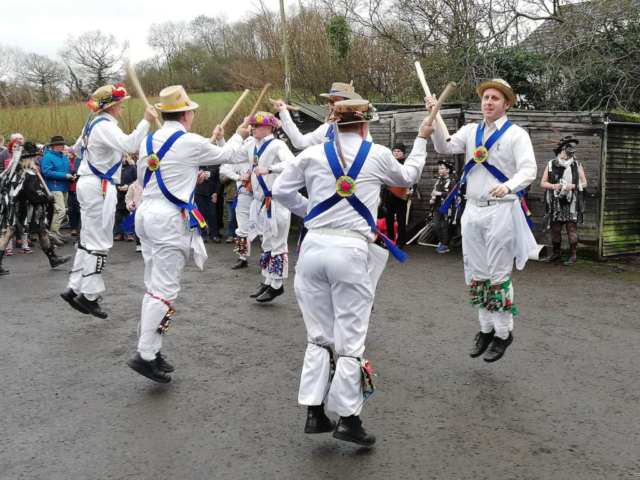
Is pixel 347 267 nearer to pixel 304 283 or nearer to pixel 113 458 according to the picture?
pixel 304 283

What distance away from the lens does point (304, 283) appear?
3941 millimetres

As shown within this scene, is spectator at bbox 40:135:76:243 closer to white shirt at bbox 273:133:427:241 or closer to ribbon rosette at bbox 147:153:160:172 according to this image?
ribbon rosette at bbox 147:153:160:172

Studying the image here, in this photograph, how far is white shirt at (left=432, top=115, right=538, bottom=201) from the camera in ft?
16.6

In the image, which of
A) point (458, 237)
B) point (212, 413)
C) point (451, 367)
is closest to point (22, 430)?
point (212, 413)

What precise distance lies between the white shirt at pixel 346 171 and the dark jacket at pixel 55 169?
10.2 metres

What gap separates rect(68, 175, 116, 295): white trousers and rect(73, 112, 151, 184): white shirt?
0.16 m

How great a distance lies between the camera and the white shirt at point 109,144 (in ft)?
20.0

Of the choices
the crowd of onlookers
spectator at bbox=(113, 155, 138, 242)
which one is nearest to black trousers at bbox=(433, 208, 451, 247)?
the crowd of onlookers

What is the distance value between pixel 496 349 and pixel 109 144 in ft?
13.6

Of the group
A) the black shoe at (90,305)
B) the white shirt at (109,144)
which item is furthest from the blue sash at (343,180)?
the black shoe at (90,305)

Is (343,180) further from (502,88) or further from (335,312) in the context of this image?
(502,88)

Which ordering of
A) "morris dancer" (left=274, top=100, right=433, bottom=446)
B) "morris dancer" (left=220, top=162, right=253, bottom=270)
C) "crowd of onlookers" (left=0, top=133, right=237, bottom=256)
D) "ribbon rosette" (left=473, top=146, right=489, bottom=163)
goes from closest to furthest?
1. "morris dancer" (left=274, top=100, right=433, bottom=446)
2. "ribbon rosette" (left=473, top=146, right=489, bottom=163)
3. "morris dancer" (left=220, top=162, right=253, bottom=270)
4. "crowd of onlookers" (left=0, top=133, right=237, bottom=256)

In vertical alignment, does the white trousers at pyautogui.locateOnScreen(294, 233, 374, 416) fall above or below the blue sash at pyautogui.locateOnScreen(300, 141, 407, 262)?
below

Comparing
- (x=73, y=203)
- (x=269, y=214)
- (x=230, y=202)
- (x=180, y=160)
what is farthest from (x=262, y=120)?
(x=73, y=203)
